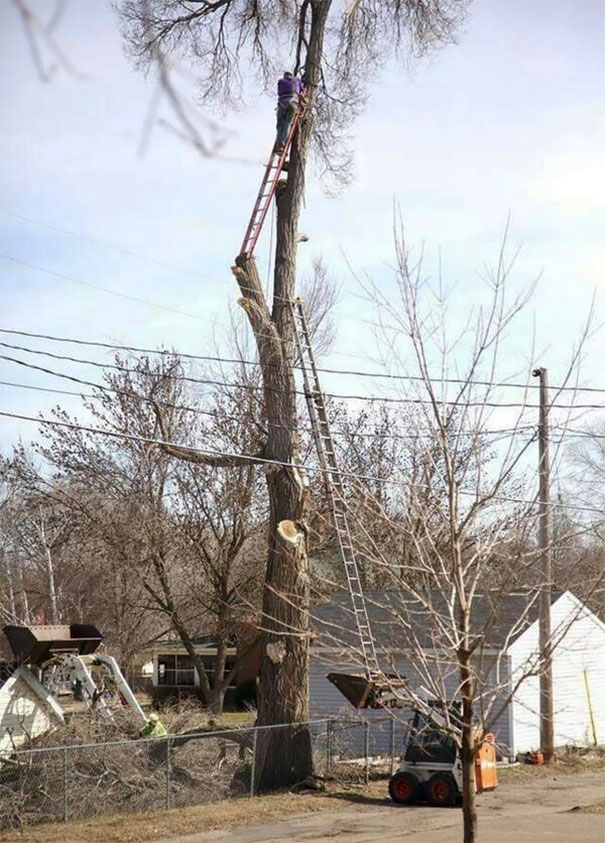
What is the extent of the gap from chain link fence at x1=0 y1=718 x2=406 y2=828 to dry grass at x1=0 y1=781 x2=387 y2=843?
0.31 meters

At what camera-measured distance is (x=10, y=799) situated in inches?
635

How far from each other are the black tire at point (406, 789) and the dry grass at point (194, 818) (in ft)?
1.44

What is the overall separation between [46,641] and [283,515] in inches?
183

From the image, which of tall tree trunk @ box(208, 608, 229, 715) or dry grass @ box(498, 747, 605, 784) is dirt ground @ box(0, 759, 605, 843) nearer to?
dry grass @ box(498, 747, 605, 784)

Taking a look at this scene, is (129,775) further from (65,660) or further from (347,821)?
(347,821)

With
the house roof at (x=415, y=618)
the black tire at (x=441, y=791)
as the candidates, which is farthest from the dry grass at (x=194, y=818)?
the house roof at (x=415, y=618)

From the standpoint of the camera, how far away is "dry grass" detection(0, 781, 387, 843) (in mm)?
15195

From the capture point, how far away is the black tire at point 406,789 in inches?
723

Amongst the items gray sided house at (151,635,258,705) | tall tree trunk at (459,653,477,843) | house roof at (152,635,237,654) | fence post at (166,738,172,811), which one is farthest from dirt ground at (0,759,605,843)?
gray sided house at (151,635,258,705)

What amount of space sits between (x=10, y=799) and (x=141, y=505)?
13498 millimetres

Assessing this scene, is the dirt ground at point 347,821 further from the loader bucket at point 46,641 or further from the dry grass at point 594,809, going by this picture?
the loader bucket at point 46,641

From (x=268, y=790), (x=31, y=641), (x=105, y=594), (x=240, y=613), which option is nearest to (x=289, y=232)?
(x=31, y=641)

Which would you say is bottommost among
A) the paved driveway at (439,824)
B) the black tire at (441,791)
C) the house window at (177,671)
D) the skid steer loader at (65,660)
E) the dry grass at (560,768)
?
the paved driveway at (439,824)

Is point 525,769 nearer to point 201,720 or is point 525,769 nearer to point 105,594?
point 201,720
